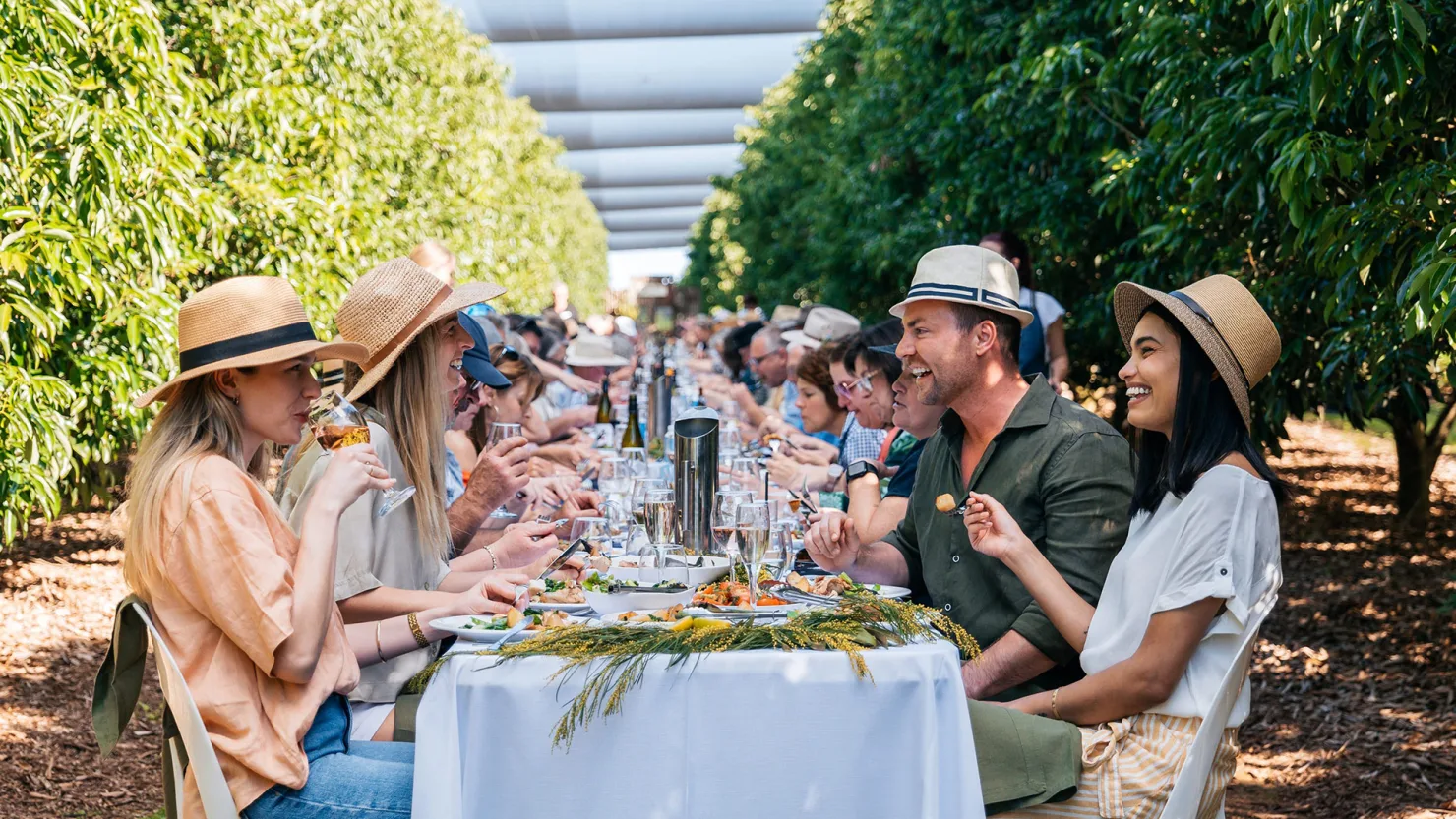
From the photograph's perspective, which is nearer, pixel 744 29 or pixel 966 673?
pixel 966 673

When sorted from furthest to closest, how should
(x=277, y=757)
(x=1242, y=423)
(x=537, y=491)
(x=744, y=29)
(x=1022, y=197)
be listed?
(x=744, y=29) → (x=1022, y=197) → (x=537, y=491) → (x=1242, y=423) → (x=277, y=757)

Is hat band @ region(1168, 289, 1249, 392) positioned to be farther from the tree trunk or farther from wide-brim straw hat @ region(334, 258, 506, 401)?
the tree trunk

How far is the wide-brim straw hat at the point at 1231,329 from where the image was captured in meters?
3.27

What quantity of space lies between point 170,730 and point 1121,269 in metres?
6.36

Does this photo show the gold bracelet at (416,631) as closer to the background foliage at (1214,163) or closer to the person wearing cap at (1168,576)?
the person wearing cap at (1168,576)

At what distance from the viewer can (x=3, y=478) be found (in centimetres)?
569

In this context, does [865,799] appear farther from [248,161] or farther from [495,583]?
[248,161]

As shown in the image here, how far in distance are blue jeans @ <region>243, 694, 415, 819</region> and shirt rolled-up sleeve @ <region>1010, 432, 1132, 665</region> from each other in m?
1.61

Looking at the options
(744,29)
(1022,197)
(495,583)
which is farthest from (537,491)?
(744,29)

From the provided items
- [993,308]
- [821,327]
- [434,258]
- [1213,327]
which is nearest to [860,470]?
[993,308]

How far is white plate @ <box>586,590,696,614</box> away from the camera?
332 centimetres

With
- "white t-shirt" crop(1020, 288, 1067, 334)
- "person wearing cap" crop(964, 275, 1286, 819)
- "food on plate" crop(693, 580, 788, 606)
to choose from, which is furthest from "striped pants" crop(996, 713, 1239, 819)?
"white t-shirt" crop(1020, 288, 1067, 334)

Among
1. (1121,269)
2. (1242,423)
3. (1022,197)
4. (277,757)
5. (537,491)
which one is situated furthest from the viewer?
(1022,197)

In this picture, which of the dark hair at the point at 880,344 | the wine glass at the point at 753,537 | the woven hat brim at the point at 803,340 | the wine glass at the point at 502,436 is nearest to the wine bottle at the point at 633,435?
the dark hair at the point at 880,344
